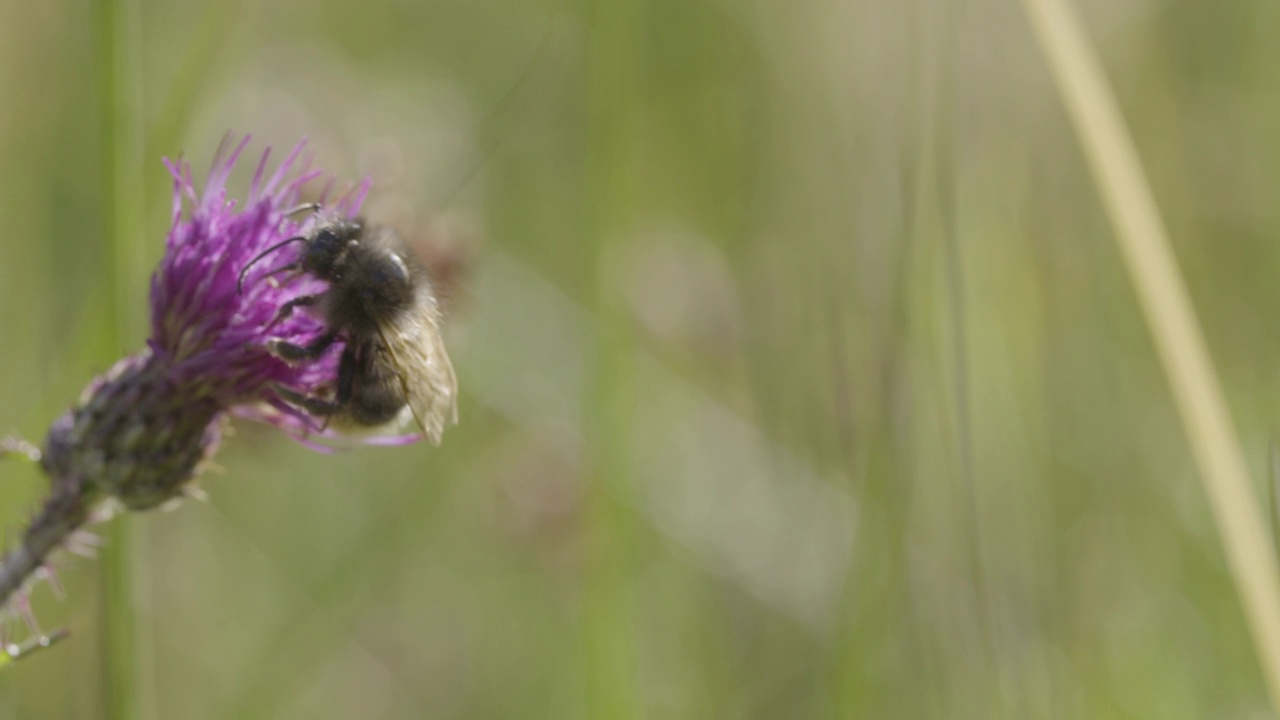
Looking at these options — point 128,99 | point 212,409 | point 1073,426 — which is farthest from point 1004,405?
point 128,99

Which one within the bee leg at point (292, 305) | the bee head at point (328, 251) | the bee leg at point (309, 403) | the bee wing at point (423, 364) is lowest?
the bee leg at point (309, 403)

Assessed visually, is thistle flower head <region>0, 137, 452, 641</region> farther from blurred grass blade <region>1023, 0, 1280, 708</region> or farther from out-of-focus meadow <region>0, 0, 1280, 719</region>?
blurred grass blade <region>1023, 0, 1280, 708</region>

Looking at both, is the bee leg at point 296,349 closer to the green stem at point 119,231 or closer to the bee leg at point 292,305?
the bee leg at point 292,305

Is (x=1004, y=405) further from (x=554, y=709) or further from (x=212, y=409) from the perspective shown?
(x=212, y=409)

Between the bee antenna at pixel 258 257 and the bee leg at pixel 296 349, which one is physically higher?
the bee antenna at pixel 258 257

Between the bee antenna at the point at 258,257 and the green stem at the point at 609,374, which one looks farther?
the green stem at the point at 609,374

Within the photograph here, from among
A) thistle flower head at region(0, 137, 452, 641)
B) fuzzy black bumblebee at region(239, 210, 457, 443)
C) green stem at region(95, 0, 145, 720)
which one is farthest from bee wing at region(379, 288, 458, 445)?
green stem at region(95, 0, 145, 720)

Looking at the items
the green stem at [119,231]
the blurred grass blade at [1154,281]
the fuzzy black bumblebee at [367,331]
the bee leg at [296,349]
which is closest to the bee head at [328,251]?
the fuzzy black bumblebee at [367,331]
